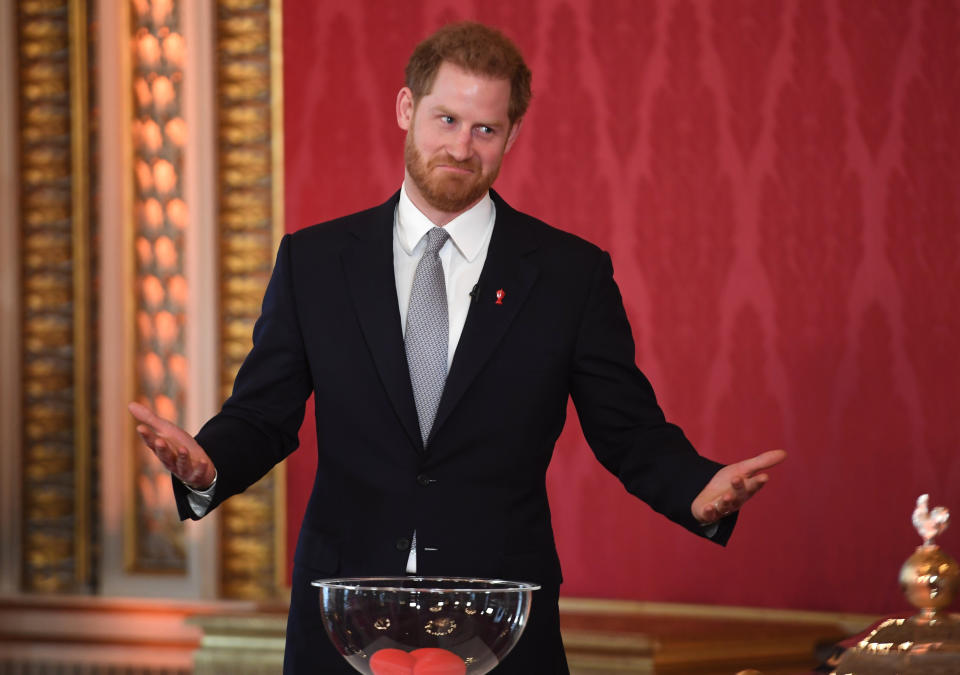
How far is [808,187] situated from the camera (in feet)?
10.5

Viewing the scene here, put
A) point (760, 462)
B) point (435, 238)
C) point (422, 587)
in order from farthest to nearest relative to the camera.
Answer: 1. point (435, 238)
2. point (760, 462)
3. point (422, 587)

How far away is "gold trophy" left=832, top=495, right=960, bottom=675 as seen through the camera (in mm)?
1032

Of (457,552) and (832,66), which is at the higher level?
(832,66)

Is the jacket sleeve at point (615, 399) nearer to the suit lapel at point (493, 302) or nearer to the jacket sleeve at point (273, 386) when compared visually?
the suit lapel at point (493, 302)

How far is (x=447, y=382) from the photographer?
1.71 meters

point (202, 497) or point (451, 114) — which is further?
point (451, 114)

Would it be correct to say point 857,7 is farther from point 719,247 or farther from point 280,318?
point 280,318

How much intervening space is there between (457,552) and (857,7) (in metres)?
2.09

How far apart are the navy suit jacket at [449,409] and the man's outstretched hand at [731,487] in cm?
3

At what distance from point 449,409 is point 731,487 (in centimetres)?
40

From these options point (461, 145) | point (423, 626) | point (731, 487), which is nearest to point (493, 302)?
point (461, 145)

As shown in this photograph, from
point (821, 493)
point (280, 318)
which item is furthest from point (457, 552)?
point (821, 493)

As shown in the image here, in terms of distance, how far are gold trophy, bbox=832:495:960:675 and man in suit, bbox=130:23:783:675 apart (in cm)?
44

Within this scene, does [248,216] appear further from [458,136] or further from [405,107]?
[458,136]
